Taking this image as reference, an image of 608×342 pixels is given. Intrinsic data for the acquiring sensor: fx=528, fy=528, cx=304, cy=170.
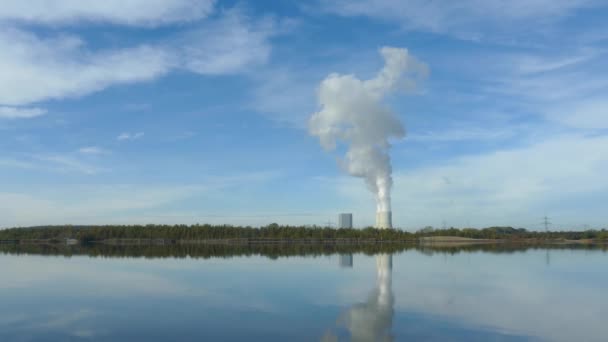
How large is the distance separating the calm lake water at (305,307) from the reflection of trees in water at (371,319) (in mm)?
31

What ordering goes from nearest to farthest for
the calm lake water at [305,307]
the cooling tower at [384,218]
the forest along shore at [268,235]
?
1. the calm lake water at [305,307]
2. the cooling tower at [384,218]
3. the forest along shore at [268,235]

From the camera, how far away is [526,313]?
1650cm

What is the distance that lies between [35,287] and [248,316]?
12.8 m

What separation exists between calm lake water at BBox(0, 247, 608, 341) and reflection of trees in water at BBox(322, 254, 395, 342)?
3 centimetres

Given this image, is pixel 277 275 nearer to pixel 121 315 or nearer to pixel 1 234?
pixel 121 315

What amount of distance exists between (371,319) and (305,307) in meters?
2.99

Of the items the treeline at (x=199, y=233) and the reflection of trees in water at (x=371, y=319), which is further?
the treeline at (x=199, y=233)

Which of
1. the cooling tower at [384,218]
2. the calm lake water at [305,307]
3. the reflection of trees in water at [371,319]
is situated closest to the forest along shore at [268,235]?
the cooling tower at [384,218]

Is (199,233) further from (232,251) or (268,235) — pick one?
(232,251)

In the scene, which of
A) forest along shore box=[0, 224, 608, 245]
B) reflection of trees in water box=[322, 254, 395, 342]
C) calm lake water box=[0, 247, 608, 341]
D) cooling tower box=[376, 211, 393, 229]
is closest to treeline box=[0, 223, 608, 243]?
forest along shore box=[0, 224, 608, 245]

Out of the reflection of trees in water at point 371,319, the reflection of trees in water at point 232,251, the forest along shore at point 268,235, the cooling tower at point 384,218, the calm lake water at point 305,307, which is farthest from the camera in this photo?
the forest along shore at point 268,235

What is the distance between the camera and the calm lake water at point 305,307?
13547 millimetres

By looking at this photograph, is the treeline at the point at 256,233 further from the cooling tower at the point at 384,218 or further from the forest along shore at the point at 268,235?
the cooling tower at the point at 384,218

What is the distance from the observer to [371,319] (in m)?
15.2
